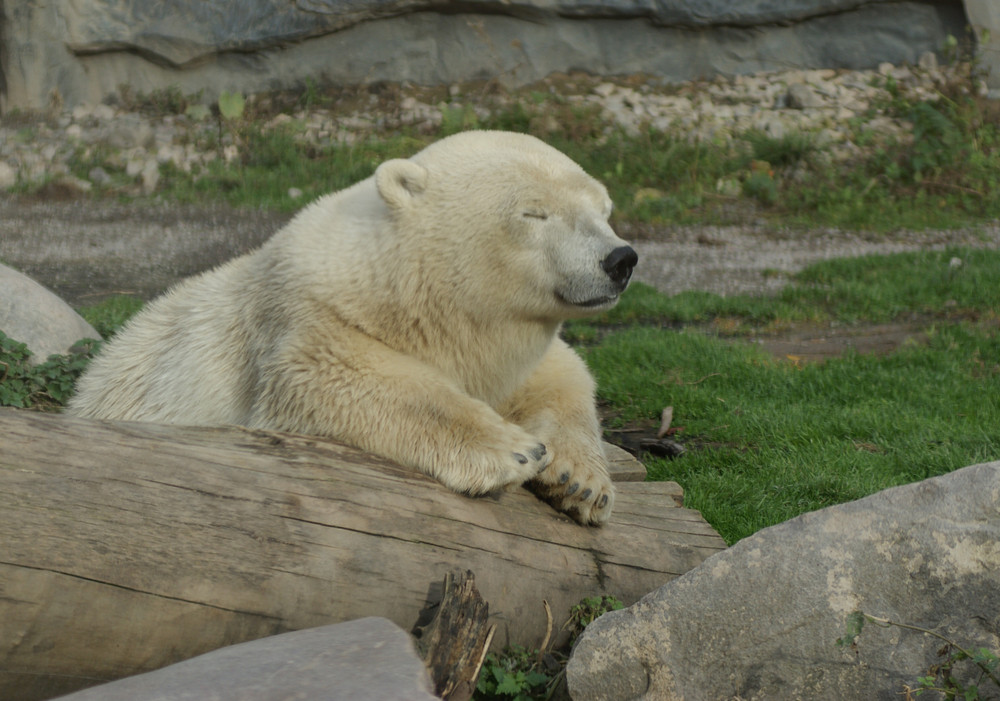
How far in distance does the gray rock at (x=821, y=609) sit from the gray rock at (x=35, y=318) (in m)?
3.32

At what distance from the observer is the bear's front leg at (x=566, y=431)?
3.06m

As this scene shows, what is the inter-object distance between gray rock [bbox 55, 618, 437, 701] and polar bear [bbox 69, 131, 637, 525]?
0.88 metres

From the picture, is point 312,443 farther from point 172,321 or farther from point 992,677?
point 992,677

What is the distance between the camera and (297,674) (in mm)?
1880

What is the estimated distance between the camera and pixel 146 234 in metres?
8.55

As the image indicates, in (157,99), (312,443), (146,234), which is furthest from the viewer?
(157,99)

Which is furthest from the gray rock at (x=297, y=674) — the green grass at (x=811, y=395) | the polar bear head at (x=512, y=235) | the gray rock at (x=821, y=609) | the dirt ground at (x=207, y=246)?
the dirt ground at (x=207, y=246)

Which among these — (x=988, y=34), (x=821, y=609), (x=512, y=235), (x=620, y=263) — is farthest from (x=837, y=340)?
(x=988, y=34)

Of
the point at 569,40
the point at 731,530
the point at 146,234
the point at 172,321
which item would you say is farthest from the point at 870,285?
the point at 569,40

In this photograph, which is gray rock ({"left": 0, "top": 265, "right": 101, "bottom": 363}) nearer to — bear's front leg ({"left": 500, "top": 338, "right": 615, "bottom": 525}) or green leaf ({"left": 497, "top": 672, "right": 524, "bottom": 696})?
bear's front leg ({"left": 500, "top": 338, "right": 615, "bottom": 525})

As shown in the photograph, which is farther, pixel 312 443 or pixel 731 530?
pixel 731 530

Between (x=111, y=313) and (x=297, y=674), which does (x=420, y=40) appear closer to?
(x=111, y=313)

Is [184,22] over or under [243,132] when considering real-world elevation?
over

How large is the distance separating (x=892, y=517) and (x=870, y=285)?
523 cm
